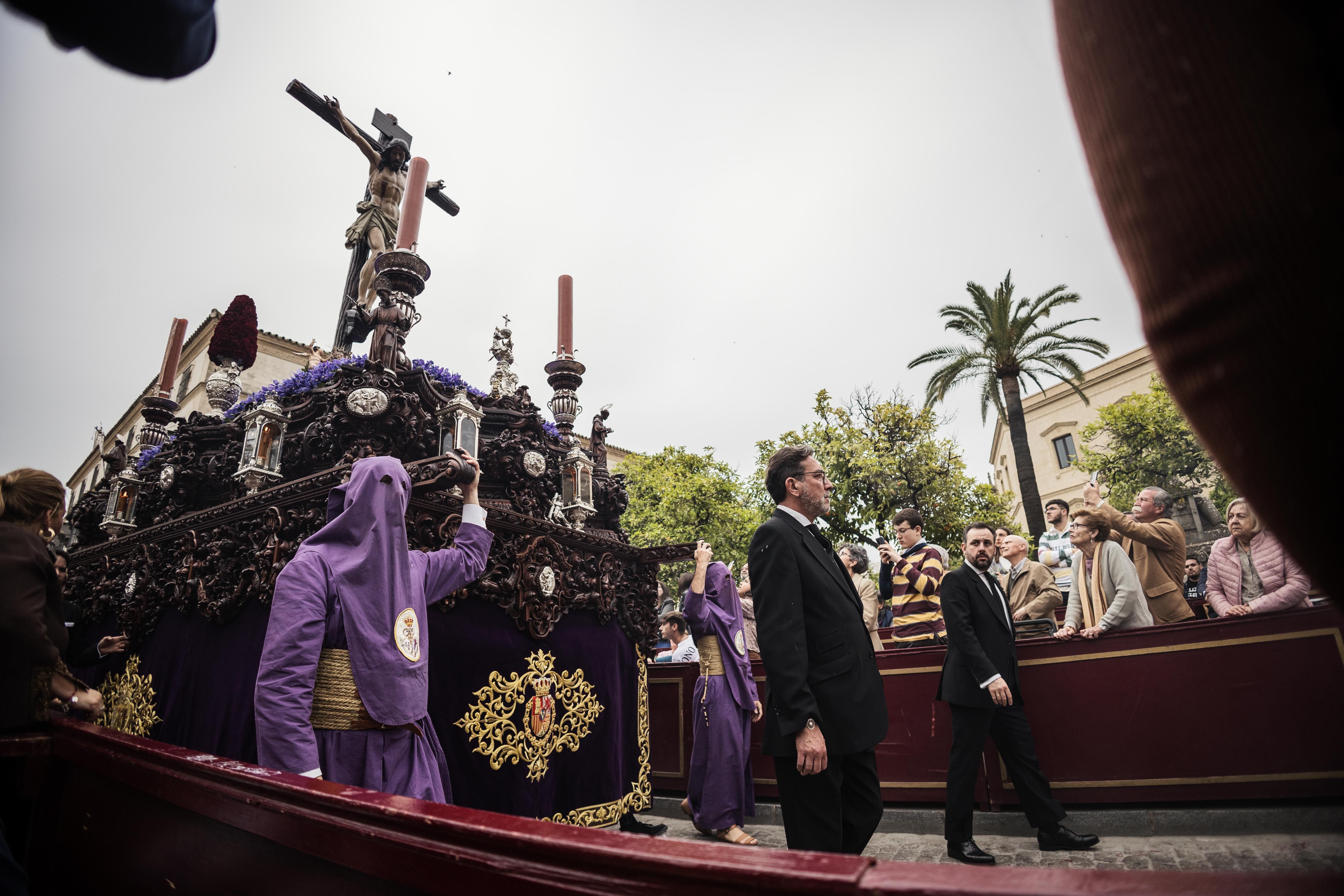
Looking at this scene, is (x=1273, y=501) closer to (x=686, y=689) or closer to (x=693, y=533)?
(x=686, y=689)

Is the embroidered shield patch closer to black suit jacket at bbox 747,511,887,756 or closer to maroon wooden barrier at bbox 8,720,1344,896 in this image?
maroon wooden barrier at bbox 8,720,1344,896

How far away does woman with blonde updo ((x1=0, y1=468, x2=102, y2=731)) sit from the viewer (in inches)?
97.0

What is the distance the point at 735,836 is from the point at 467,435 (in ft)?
11.1

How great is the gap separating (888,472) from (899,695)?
16.7 metres

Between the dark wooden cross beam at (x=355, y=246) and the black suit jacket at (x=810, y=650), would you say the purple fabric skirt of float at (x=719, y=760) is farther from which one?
the dark wooden cross beam at (x=355, y=246)

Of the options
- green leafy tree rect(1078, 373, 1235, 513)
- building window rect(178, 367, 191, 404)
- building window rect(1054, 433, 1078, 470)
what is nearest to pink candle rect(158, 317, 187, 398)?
building window rect(178, 367, 191, 404)

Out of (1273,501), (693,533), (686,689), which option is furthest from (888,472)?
(1273,501)

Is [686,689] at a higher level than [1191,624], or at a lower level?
lower

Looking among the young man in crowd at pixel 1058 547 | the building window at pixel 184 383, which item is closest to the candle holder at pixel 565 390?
the young man in crowd at pixel 1058 547

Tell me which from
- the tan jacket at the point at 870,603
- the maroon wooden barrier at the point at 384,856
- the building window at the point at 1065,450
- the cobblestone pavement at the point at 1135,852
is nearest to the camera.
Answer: the maroon wooden barrier at the point at 384,856

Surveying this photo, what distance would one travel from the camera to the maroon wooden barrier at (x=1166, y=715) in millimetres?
4070

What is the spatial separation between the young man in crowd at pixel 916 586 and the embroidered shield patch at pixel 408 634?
4.49 m

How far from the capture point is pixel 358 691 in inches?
98.6

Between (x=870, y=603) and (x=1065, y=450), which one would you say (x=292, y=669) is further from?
(x=1065, y=450)
